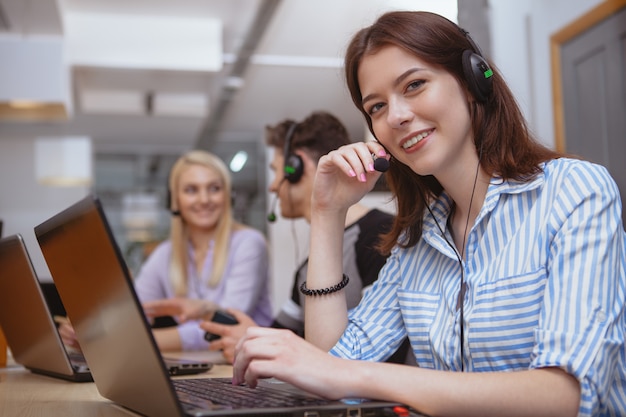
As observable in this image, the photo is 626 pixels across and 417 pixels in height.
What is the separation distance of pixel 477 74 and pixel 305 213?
1.38 metres

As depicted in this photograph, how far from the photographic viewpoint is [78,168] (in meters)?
6.44

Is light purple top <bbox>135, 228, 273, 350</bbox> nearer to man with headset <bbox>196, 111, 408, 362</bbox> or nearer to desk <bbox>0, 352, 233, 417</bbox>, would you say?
man with headset <bbox>196, 111, 408, 362</bbox>

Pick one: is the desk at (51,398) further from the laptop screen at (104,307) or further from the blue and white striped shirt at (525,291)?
the blue and white striped shirt at (525,291)

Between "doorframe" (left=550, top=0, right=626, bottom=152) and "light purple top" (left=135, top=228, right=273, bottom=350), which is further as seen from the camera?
"doorframe" (left=550, top=0, right=626, bottom=152)

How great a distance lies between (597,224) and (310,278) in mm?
543

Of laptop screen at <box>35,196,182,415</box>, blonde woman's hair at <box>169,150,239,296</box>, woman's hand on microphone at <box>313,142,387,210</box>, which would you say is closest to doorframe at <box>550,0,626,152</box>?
blonde woman's hair at <box>169,150,239,296</box>

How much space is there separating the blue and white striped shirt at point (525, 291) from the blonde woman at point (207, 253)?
1.54 m

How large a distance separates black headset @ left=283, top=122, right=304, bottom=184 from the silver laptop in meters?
0.94

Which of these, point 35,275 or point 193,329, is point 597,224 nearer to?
point 35,275

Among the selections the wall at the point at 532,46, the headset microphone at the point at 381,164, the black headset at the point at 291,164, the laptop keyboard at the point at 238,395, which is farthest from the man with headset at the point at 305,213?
the wall at the point at 532,46

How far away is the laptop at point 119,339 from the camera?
762mm

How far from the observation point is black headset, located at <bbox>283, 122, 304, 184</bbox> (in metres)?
2.39

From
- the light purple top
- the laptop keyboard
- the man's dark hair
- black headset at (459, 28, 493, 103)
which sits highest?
the man's dark hair

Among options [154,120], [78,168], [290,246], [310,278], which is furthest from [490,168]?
[154,120]
